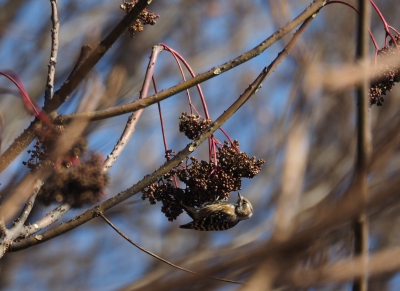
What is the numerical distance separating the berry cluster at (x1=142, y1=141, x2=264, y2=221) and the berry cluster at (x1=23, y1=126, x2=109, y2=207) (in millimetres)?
283

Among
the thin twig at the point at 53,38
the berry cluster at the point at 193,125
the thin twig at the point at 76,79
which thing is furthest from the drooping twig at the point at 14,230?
the berry cluster at the point at 193,125

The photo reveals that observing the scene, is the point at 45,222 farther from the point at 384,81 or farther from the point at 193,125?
the point at 384,81

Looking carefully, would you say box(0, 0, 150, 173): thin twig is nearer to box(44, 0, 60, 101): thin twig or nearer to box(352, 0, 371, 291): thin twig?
box(44, 0, 60, 101): thin twig

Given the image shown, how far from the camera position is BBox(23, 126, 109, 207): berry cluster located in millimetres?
2088

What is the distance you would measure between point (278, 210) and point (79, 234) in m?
6.47

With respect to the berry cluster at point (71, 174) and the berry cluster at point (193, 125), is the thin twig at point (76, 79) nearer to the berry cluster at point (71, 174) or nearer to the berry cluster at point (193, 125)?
the berry cluster at point (71, 174)

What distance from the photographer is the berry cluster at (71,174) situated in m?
2.09

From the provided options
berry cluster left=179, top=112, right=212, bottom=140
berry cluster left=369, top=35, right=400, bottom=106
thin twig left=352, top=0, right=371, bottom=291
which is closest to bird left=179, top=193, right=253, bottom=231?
berry cluster left=179, top=112, right=212, bottom=140

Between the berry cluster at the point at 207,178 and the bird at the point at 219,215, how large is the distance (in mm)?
1105

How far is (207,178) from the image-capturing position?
7.86 ft

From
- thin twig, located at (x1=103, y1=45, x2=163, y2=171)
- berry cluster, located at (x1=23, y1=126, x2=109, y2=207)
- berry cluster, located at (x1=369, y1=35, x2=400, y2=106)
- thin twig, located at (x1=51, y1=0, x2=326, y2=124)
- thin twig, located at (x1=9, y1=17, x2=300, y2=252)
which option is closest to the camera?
thin twig, located at (x1=51, y1=0, x2=326, y2=124)

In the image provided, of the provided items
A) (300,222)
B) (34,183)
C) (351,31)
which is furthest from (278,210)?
(351,31)

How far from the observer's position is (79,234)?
716 cm

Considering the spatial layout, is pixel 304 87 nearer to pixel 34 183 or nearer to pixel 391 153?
pixel 391 153
